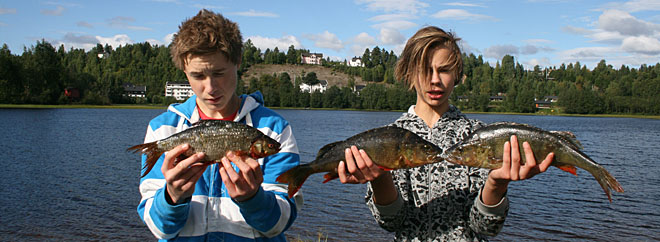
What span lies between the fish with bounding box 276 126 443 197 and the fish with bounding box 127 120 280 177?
30 cm

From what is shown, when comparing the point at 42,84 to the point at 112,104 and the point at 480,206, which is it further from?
the point at 480,206

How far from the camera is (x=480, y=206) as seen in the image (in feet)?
11.7

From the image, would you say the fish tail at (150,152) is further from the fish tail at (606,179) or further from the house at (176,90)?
the house at (176,90)

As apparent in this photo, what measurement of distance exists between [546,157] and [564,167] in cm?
35

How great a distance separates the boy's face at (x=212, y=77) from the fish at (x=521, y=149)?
188 cm

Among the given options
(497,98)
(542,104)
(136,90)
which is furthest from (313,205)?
(136,90)

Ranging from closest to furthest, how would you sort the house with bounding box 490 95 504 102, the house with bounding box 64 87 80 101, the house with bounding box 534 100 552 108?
the house with bounding box 64 87 80 101, the house with bounding box 534 100 552 108, the house with bounding box 490 95 504 102

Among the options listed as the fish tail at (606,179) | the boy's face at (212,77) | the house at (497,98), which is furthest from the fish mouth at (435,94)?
the house at (497,98)

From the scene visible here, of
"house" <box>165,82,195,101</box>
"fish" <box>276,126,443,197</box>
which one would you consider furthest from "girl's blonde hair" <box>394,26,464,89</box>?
"house" <box>165,82,195,101</box>

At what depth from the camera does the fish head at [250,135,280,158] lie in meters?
3.71

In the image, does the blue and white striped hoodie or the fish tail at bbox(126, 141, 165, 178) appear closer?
the blue and white striped hoodie

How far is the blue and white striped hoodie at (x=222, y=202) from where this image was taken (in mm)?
3506

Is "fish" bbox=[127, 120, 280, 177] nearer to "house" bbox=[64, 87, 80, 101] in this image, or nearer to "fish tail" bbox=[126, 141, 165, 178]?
"fish tail" bbox=[126, 141, 165, 178]

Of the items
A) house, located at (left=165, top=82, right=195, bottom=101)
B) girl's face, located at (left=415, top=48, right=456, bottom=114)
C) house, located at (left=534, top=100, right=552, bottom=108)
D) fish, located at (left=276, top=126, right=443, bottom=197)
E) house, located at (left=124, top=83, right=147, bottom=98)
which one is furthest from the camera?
house, located at (left=165, top=82, right=195, bottom=101)
